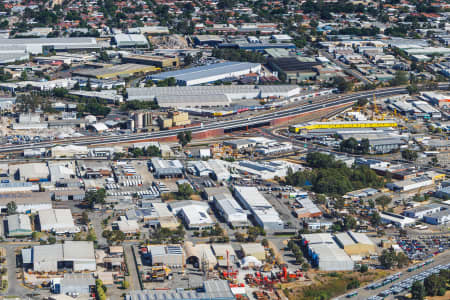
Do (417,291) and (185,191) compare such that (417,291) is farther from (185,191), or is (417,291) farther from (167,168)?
(167,168)

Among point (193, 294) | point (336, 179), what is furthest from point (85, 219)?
point (336, 179)

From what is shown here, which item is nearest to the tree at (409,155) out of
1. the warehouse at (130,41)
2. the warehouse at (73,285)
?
the warehouse at (73,285)

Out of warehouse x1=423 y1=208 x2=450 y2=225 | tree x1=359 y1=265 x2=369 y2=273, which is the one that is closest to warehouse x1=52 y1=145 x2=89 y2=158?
warehouse x1=423 y1=208 x2=450 y2=225

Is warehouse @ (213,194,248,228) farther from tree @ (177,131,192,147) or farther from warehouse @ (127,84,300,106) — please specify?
warehouse @ (127,84,300,106)

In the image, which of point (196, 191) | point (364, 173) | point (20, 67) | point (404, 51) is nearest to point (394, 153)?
point (364, 173)

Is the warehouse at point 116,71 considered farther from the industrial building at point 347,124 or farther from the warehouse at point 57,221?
the warehouse at point 57,221
